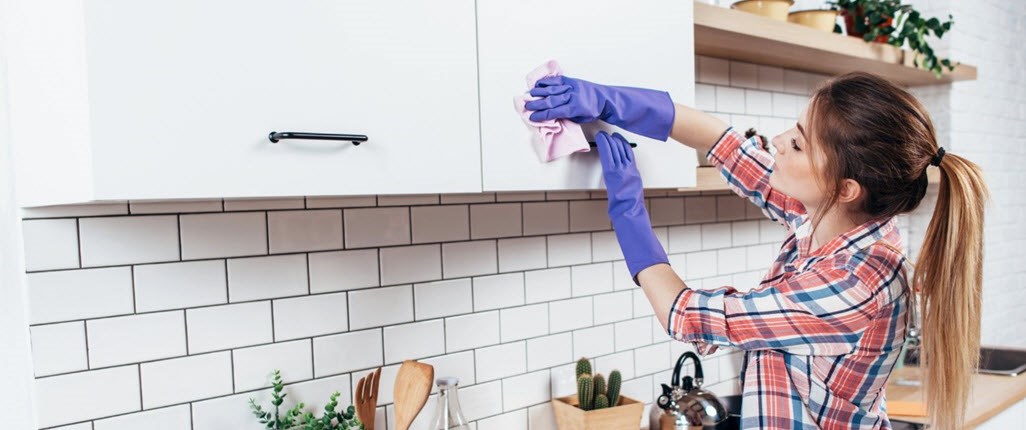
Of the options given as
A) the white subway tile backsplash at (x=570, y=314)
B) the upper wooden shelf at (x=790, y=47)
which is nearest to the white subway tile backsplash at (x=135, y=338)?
the white subway tile backsplash at (x=570, y=314)

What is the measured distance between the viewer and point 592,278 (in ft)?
6.87

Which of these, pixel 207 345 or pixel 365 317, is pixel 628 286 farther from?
pixel 207 345

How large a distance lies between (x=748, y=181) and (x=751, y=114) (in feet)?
2.73

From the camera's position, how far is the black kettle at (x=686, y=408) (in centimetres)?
198

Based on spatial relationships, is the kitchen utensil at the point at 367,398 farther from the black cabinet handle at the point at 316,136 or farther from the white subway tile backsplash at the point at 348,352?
the black cabinet handle at the point at 316,136

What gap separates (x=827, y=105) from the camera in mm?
1397

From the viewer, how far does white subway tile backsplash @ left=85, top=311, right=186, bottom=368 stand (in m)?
1.34

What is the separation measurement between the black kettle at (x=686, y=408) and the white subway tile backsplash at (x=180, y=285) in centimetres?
110

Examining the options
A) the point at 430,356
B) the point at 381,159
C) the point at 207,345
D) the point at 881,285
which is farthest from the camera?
the point at 430,356

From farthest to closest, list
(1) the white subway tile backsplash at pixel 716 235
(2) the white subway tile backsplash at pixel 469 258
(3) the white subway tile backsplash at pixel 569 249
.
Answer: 1. (1) the white subway tile backsplash at pixel 716 235
2. (3) the white subway tile backsplash at pixel 569 249
3. (2) the white subway tile backsplash at pixel 469 258

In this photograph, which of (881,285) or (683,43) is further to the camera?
(683,43)

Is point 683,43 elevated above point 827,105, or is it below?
above

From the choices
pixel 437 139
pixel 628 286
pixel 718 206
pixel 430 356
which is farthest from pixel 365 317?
pixel 718 206

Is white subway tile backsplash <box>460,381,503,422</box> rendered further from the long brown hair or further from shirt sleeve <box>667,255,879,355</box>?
the long brown hair
